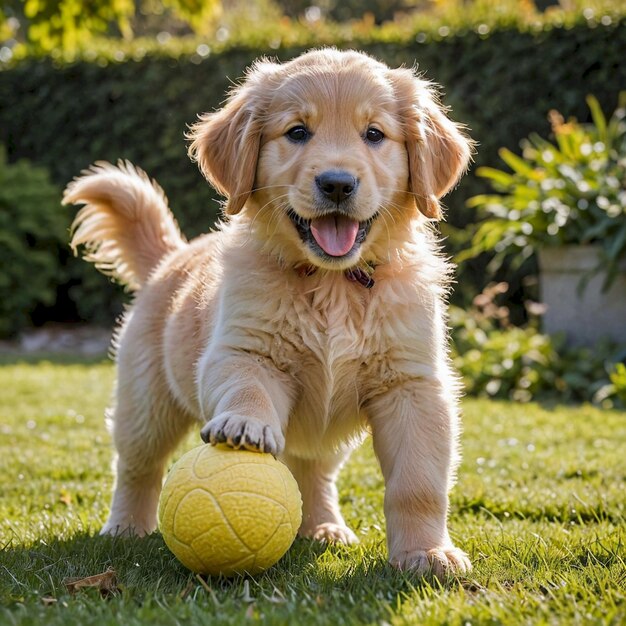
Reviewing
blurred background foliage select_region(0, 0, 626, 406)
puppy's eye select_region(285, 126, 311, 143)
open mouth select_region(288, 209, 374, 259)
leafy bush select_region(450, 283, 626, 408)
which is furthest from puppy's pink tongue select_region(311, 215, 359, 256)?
leafy bush select_region(450, 283, 626, 408)

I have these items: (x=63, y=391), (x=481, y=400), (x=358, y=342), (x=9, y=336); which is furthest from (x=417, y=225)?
(x=9, y=336)

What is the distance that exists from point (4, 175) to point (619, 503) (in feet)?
29.5

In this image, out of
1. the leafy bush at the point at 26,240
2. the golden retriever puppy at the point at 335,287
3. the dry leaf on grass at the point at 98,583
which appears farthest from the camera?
the leafy bush at the point at 26,240

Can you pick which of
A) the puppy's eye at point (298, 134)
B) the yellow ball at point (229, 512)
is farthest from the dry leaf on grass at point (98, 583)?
the puppy's eye at point (298, 134)

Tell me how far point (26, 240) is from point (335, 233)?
885cm

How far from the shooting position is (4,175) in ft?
36.2

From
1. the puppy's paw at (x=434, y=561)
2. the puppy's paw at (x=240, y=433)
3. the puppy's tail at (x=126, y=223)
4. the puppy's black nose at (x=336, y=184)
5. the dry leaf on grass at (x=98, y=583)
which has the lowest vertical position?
the dry leaf on grass at (x=98, y=583)

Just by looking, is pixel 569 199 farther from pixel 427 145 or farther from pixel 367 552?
pixel 367 552

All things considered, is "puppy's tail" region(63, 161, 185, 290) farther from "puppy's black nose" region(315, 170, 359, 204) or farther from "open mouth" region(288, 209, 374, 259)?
"puppy's black nose" region(315, 170, 359, 204)

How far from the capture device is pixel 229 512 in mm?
2637

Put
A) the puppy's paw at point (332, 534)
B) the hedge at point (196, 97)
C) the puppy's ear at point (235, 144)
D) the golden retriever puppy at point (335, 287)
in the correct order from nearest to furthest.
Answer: the golden retriever puppy at point (335, 287)
the puppy's ear at point (235, 144)
the puppy's paw at point (332, 534)
the hedge at point (196, 97)

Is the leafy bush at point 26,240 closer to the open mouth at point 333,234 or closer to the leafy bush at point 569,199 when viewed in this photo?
the leafy bush at point 569,199

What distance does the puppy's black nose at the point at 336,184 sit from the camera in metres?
2.94

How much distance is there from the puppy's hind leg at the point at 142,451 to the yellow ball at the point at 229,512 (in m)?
1.19
